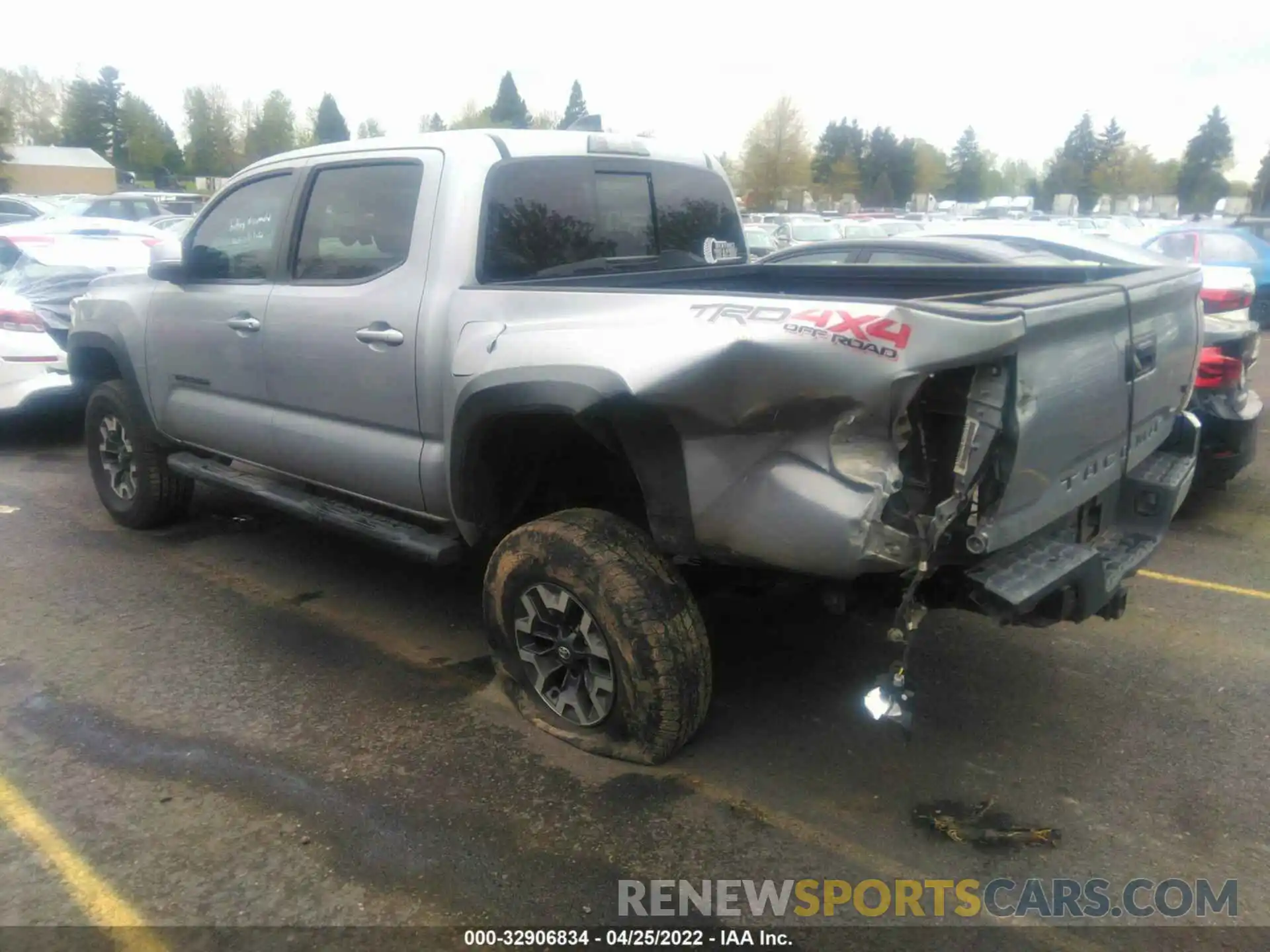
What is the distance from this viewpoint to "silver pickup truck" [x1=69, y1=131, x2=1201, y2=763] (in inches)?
108

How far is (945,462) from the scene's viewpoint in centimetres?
280

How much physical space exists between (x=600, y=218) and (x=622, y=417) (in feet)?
4.89

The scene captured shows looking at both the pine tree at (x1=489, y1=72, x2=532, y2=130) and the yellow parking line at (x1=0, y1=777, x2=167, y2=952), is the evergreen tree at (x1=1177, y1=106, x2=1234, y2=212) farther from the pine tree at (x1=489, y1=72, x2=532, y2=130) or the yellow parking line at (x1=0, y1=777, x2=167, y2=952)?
the yellow parking line at (x1=0, y1=777, x2=167, y2=952)

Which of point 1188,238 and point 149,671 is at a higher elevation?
point 1188,238

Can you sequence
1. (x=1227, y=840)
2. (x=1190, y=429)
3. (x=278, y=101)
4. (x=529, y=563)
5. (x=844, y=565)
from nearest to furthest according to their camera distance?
(x=844, y=565) → (x=1227, y=840) → (x=529, y=563) → (x=1190, y=429) → (x=278, y=101)

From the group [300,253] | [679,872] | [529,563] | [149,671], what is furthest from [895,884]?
[300,253]

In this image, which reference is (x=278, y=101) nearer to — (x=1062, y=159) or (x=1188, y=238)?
(x=1062, y=159)

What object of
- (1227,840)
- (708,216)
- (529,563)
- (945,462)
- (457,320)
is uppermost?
(708,216)

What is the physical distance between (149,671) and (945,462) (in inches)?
127

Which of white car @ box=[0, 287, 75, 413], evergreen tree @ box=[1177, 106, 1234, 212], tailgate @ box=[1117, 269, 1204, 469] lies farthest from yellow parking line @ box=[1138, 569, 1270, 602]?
evergreen tree @ box=[1177, 106, 1234, 212]

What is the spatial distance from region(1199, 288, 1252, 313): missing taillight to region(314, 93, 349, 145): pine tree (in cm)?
8501

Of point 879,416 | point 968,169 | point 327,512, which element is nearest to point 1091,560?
point 879,416

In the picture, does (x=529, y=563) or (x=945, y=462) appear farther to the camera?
(x=529, y=563)
